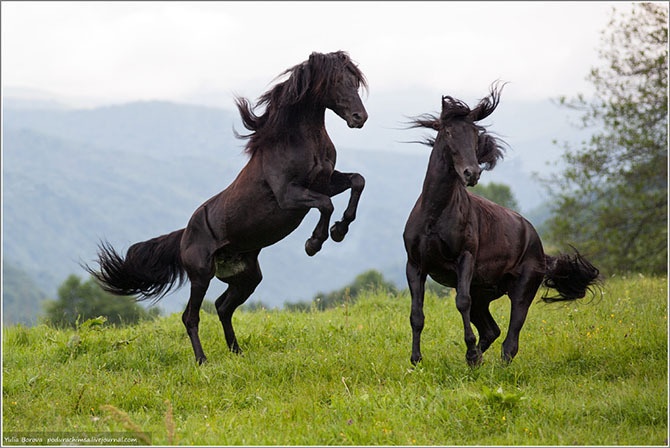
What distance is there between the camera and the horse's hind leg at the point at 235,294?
8.56 metres

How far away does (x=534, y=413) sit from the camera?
557 centimetres

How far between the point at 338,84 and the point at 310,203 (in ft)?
4.37

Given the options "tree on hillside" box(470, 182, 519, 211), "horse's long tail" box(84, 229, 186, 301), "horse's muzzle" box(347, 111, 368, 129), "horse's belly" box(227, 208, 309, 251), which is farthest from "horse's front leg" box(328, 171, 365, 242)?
"tree on hillside" box(470, 182, 519, 211)

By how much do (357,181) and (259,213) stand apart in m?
1.22


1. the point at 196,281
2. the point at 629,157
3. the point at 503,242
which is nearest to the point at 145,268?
the point at 196,281

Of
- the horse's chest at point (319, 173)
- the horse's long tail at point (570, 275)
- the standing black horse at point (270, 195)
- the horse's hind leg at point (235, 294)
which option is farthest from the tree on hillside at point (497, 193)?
the horse's chest at point (319, 173)

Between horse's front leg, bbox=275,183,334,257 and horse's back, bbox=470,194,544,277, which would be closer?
horse's back, bbox=470,194,544,277

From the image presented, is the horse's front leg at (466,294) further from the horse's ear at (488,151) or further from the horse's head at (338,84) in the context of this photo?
the horse's head at (338,84)

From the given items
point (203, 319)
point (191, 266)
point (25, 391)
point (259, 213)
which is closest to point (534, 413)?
point (259, 213)

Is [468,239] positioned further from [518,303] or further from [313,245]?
[313,245]

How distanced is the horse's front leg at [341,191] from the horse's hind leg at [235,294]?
158cm

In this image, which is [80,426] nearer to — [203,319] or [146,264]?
[146,264]

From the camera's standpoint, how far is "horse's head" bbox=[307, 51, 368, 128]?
7.21 meters

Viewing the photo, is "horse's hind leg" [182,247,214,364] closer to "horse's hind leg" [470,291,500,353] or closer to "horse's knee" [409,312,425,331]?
"horse's knee" [409,312,425,331]
